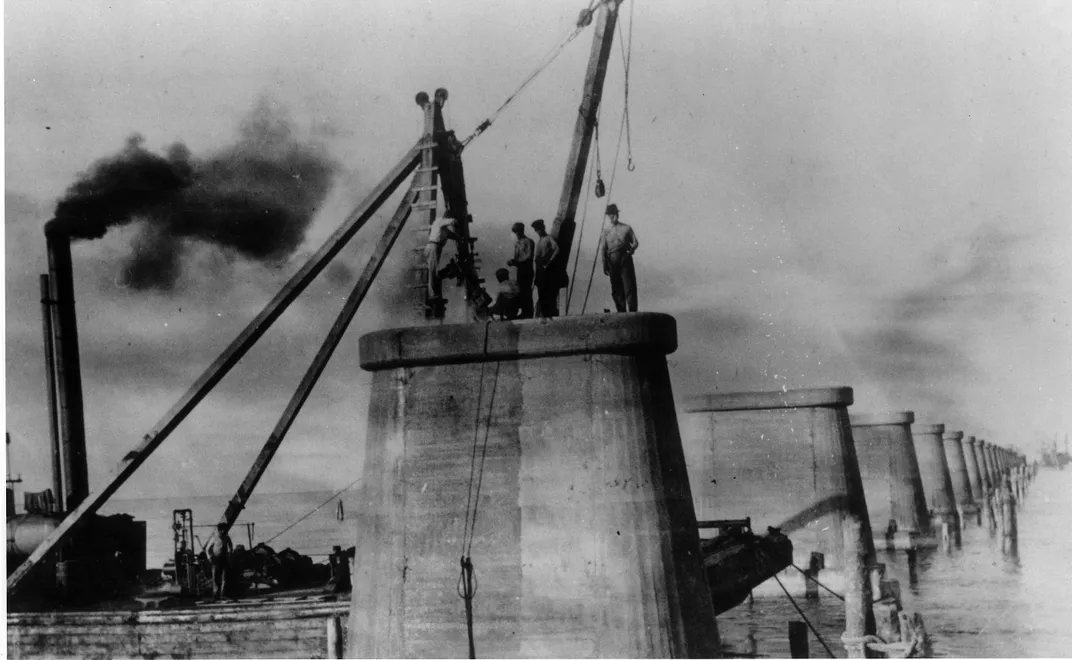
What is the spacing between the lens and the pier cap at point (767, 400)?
23688 millimetres

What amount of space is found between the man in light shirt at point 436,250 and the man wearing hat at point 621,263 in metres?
1.83

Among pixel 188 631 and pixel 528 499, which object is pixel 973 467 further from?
pixel 528 499

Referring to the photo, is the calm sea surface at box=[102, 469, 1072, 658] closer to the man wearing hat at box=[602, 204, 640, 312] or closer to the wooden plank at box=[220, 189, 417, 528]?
the wooden plank at box=[220, 189, 417, 528]

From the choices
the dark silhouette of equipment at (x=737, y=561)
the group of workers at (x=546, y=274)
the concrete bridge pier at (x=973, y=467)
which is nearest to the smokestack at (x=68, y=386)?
the dark silhouette of equipment at (x=737, y=561)

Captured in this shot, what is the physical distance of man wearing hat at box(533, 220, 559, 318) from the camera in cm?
1030

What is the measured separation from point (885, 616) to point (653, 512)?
912cm

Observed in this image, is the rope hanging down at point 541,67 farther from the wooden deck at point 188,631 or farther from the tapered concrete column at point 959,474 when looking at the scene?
the tapered concrete column at point 959,474

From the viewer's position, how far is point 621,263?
34.6ft

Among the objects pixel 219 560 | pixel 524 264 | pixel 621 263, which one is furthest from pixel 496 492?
pixel 219 560

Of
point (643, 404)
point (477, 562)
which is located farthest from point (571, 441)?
point (477, 562)

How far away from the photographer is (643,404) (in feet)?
29.3

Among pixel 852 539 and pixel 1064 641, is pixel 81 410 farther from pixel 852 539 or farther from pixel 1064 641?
pixel 1064 641

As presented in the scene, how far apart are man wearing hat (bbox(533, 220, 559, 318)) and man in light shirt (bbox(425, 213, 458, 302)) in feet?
3.45

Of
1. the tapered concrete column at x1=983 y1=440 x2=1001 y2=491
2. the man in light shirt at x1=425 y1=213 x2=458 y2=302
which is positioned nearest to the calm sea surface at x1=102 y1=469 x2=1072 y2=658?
the man in light shirt at x1=425 y1=213 x2=458 y2=302
